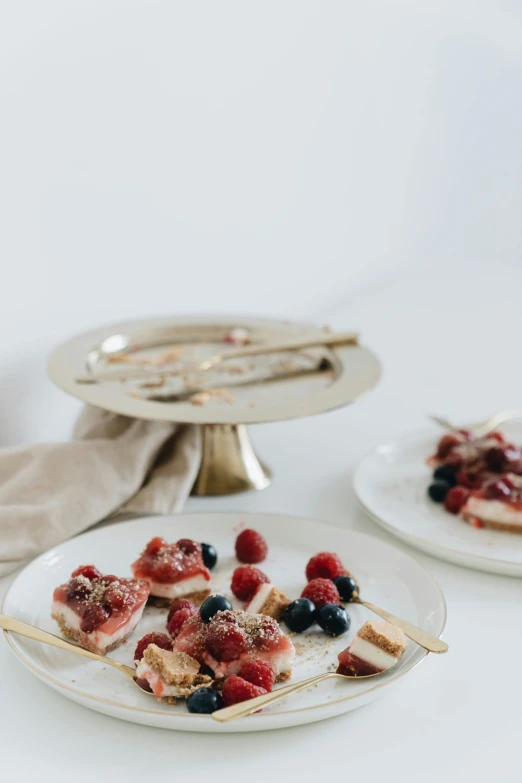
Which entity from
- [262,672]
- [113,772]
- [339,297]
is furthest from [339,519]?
[339,297]

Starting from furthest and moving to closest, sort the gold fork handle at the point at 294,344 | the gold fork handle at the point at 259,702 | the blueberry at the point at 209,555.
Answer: the gold fork handle at the point at 294,344 → the blueberry at the point at 209,555 → the gold fork handle at the point at 259,702

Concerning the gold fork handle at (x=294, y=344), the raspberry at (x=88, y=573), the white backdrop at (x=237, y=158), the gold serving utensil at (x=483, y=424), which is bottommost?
the gold serving utensil at (x=483, y=424)

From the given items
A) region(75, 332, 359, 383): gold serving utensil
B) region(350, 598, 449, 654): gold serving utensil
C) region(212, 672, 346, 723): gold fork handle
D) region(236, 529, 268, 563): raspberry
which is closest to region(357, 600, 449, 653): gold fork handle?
region(350, 598, 449, 654): gold serving utensil

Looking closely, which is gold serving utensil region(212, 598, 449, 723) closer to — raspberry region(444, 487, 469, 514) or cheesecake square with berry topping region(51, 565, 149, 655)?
cheesecake square with berry topping region(51, 565, 149, 655)

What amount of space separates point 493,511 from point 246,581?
1.29ft

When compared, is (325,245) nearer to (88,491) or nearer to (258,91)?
(258,91)

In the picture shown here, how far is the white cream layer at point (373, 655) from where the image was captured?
3.00 ft

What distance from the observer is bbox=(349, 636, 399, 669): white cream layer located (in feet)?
3.00

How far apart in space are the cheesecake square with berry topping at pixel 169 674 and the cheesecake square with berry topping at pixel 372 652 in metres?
0.14

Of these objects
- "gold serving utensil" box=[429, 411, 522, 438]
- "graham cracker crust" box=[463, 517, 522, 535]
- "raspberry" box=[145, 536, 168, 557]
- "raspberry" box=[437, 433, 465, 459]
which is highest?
"raspberry" box=[145, 536, 168, 557]

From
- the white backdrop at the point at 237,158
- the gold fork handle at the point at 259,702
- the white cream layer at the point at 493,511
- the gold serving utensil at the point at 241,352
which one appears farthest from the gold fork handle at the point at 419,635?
the white backdrop at the point at 237,158

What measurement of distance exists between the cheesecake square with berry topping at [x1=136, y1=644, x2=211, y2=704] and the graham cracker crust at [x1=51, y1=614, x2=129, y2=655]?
74 millimetres

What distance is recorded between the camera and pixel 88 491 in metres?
1.28

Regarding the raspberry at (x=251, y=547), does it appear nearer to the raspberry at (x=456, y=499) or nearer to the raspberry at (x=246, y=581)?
the raspberry at (x=246, y=581)
